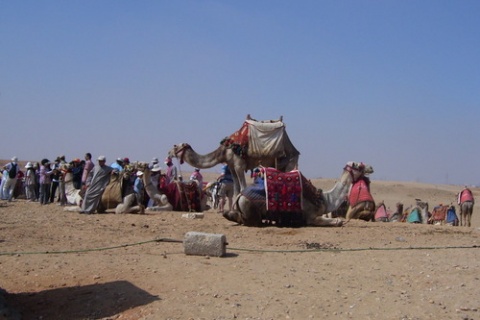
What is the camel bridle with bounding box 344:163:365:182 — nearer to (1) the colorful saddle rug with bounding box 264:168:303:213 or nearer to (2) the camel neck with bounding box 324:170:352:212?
(2) the camel neck with bounding box 324:170:352:212

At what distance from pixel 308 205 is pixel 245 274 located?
17.1ft

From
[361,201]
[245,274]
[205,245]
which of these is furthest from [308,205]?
[245,274]

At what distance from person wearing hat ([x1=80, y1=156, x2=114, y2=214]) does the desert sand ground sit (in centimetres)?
364

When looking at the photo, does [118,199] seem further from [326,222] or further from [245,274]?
[245,274]

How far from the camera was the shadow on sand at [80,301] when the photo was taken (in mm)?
6082

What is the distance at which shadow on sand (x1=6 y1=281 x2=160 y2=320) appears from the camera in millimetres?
6082

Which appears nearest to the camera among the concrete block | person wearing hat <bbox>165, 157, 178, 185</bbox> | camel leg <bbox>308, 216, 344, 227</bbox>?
the concrete block

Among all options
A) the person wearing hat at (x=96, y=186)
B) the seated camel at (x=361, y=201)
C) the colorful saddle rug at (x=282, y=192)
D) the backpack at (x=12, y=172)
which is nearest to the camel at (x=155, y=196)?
the person wearing hat at (x=96, y=186)

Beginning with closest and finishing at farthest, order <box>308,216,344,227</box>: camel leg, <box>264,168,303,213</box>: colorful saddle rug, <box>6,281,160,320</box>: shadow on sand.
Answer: <box>6,281,160,320</box>: shadow on sand, <box>264,168,303,213</box>: colorful saddle rug, <box>308,216,344,227</box>: camel leg

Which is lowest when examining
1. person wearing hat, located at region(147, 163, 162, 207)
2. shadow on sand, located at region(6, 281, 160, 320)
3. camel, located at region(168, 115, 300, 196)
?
shadow on sand, located at region(6, 281, 160, 320)

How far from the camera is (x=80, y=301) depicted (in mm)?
6391

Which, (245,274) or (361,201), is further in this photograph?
(361,201)

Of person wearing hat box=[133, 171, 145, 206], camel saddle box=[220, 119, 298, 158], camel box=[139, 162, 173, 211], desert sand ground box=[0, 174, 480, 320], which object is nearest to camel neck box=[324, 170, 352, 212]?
desert sand ground box=[0, 174, 480, 320]

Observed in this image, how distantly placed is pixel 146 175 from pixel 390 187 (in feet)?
122
